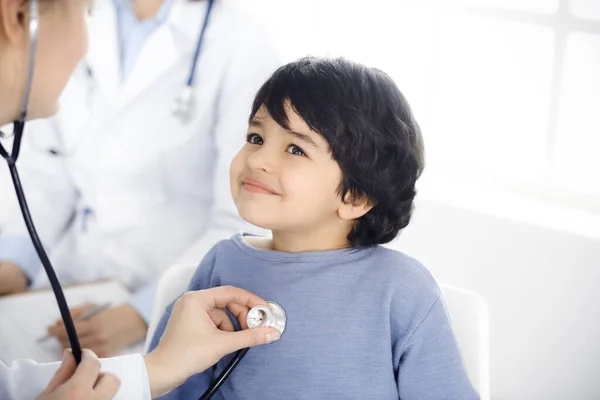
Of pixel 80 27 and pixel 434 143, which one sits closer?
pixel 80 27

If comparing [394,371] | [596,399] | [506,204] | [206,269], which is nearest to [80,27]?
[206,269]

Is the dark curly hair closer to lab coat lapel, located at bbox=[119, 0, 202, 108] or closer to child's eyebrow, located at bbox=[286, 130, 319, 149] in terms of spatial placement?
child's eyebrow, located at bbox=[286, 130, 319, 149]

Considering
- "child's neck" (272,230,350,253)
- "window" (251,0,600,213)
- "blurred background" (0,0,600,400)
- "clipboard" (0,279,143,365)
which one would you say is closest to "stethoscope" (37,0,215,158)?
"blurred background" (0,0,600,400)

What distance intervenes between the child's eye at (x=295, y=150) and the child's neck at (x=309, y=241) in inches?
5.3

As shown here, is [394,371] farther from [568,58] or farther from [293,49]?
[293,49]

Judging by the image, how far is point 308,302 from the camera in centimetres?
112

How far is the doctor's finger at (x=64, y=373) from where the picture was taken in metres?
0.96

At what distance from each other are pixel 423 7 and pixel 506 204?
0.54 meters

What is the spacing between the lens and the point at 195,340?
1044 mm

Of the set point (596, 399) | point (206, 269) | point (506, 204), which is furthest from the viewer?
point (506, 204)

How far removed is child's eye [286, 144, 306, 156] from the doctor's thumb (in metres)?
0.27

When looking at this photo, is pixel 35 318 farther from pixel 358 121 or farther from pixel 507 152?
pixel 507 152

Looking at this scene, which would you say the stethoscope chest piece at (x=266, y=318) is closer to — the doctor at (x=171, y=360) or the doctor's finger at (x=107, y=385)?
the doctor at (x=171, y=360)

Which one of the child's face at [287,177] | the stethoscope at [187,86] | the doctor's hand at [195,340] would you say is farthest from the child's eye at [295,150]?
the stethoscope at [187,86]
